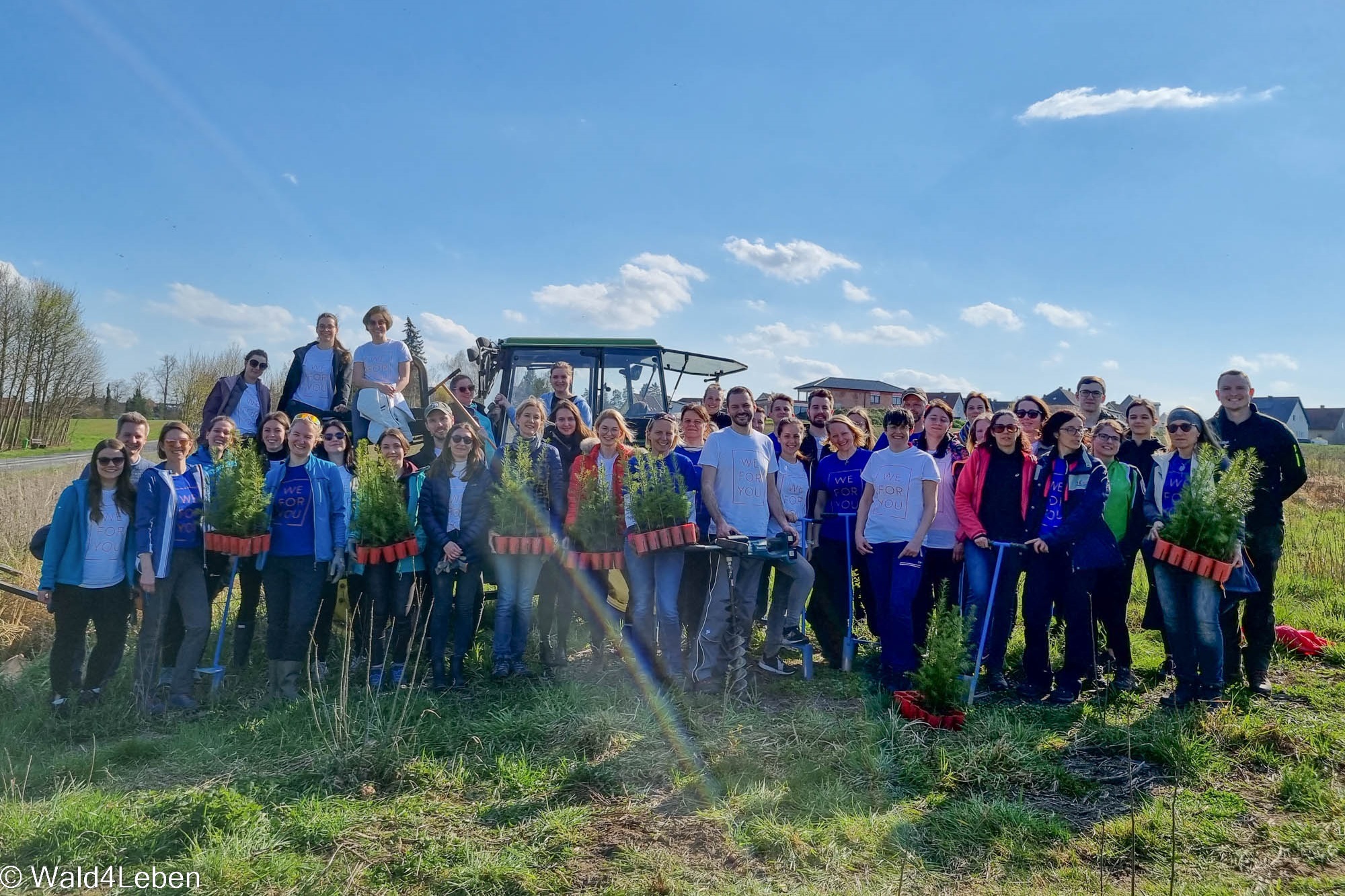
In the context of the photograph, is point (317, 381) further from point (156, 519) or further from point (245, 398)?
point (156, 519)

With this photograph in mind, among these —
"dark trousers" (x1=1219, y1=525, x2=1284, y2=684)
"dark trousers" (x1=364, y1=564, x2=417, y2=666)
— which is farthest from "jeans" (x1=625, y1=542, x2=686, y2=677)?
"dark trousers" (x1=1219, y1=525, x2=1284, y2=684)

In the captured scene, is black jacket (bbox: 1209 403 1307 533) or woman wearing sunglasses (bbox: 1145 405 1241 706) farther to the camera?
black jacket (bbox: 1209 403 1307 533)

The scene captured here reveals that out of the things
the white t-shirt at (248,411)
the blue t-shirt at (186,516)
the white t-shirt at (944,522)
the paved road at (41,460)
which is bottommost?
the paved road at (41,460)

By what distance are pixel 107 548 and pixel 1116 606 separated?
23.7 ft

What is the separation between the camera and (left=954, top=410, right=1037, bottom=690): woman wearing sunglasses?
517 cm

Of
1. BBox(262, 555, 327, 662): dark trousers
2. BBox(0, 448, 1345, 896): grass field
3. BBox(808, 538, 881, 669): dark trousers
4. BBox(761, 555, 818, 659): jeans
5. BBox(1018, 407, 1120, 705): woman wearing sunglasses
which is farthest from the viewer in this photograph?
BBox(808, 538, 881, 669): dark trousers

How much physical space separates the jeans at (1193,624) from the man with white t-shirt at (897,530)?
1632 millimetres

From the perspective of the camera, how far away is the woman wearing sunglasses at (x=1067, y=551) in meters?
5.00

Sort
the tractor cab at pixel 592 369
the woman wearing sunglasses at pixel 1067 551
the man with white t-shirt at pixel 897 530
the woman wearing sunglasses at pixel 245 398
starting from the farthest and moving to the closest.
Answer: the tractor cab at pixel 592 369 → the woman wearing sunglasses at pixel 245 398 → the man with white t-shirt at pixel 897 530 → the woman wearing sunglasses at pixel 1067 551

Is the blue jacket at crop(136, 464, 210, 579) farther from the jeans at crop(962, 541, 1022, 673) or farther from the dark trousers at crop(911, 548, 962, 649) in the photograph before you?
the jeans at crop(962, 541, 1022, 673)

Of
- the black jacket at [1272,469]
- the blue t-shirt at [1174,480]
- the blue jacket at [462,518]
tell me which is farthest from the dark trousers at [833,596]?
the black jacket at [1272,469]

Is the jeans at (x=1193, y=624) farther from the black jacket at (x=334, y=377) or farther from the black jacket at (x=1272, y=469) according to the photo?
the black jacket at (x=334, y=377)

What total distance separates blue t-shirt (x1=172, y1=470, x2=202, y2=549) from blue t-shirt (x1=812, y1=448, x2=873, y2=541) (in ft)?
15.1

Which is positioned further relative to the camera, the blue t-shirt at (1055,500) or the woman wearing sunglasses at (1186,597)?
the blue t-shirt at (1055,500)
